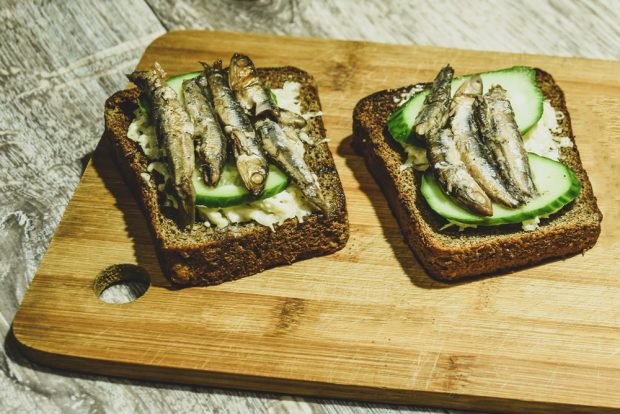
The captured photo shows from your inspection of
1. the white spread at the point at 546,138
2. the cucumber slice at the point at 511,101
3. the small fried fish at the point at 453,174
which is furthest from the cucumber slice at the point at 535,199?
the cucumber slice at the point at 511,101

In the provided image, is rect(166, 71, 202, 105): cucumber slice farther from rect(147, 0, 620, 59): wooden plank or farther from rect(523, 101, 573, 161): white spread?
rect(523, 101, 573, 161): white spread

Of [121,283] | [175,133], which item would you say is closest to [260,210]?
[175,133]

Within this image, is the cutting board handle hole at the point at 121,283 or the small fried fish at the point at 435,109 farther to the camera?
the small fried fish at the point at 435,109

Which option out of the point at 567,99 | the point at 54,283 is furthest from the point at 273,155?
the point at 567,99

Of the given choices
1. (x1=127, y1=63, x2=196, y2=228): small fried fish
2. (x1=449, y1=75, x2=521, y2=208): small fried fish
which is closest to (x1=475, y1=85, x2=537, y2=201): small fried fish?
(x1=449, y1=75, x2=521, y2=208): small fried fish

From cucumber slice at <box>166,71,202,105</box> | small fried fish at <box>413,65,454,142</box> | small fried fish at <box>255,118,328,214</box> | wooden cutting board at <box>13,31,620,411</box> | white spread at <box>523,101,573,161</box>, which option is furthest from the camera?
cucumber slice at <box>166,71,202,105</box>

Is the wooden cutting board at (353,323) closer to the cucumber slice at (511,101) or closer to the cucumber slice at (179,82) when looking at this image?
the cucumber slice at (511,101)
